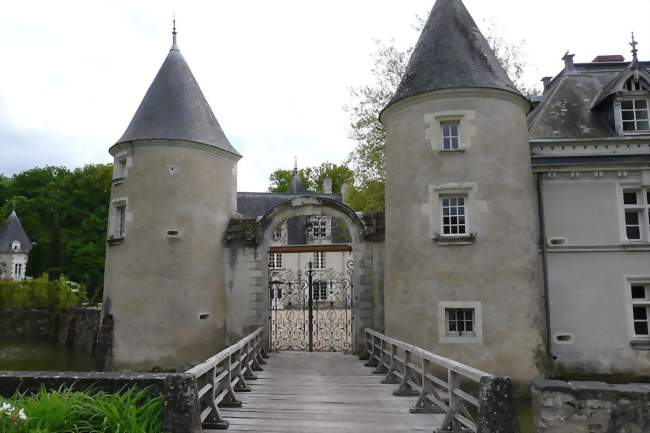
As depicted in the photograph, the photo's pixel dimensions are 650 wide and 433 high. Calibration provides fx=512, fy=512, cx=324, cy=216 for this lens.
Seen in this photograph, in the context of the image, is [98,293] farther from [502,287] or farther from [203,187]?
[502,287]

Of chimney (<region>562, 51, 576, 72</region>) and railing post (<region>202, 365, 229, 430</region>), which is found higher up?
chimney (<region>562, 51, 576, 72</region>)

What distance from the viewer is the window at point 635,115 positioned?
1308cm

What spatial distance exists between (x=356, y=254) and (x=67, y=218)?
3347 cm

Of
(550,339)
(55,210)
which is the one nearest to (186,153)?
(550,339)

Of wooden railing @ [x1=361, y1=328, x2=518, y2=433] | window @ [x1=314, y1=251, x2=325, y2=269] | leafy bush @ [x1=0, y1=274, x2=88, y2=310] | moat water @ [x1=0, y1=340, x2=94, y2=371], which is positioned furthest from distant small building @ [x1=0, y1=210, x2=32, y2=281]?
wooden railing @ [x1=361, y1=328, x2=518, y2=433]

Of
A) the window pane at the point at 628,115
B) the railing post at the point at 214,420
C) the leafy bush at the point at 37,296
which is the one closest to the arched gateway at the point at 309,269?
the railing post at the point at 214,420

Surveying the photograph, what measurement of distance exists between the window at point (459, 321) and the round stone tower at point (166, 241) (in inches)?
243

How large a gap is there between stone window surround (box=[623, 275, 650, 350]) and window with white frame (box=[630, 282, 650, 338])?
0.19 ft

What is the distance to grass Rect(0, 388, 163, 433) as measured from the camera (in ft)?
14.2

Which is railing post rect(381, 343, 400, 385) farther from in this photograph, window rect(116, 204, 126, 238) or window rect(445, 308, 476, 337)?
window rect(116, 204, 126, 238)

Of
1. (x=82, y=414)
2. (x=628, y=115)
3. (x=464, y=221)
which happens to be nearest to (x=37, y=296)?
(x=464, y=221)

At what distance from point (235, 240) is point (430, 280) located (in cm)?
570

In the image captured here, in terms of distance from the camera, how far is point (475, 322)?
1097 cm

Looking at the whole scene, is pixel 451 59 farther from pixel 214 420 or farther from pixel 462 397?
pixel 214 420
